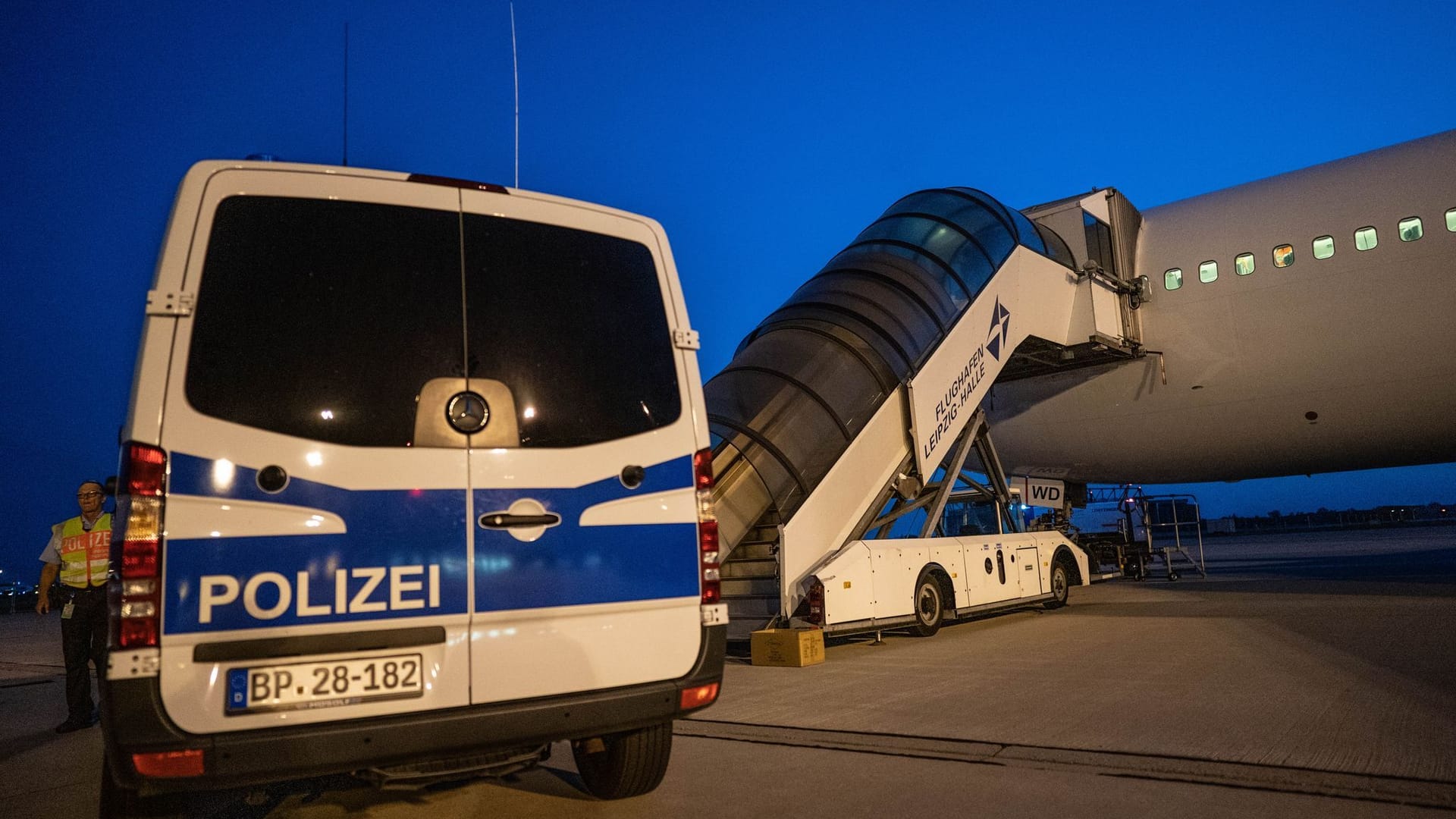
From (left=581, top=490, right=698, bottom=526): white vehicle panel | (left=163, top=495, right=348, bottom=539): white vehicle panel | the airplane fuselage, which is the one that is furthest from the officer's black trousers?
the airplane fuselage

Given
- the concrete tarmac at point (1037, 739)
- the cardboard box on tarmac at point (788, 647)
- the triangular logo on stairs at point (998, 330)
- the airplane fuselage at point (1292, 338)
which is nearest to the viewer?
the concrete tarmac at point (1037, 739)

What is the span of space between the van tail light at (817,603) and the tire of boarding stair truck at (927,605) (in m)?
1.60

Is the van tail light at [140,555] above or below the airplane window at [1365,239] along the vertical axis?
below

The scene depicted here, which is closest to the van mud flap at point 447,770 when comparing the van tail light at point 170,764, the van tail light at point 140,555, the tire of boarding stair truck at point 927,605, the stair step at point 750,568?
the van tail light at point 170,764

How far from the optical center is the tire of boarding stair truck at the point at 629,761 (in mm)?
3584

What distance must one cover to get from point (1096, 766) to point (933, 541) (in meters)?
6.08

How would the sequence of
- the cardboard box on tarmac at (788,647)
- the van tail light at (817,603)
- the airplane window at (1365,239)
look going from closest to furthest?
1. the cardboard box on tarmac at (788,647)
2. the van tail light at (817,603)
3. the airplane window at (1365,239)

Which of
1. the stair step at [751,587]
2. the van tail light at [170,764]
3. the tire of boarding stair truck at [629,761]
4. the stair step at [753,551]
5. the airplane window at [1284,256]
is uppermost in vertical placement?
the airplane window at [1284,256]

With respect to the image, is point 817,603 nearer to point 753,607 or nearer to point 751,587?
point 753,607

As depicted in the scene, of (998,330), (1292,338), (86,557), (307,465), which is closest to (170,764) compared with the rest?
(307,465)

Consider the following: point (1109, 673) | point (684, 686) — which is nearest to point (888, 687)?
point (1109, 673)

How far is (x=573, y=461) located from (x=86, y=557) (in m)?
5.16

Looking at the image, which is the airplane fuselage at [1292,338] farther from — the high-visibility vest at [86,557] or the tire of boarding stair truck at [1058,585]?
the high-visibility vest at [86,557]

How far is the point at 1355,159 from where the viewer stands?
13.9 meters
